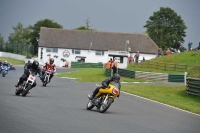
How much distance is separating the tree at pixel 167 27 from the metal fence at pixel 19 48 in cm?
4106

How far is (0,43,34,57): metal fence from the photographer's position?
101125 millimetres

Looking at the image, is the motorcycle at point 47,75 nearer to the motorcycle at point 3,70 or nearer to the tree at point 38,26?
the motorcycle at point 3,70

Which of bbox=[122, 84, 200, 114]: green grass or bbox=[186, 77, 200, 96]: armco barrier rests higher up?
bbox=[186, 77, 200, 96]: armco barrier

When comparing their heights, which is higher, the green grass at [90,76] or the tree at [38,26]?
the tree at [38,26]

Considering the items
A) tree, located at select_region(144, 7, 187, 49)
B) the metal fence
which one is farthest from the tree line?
the metal fence

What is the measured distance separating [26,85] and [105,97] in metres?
5.57

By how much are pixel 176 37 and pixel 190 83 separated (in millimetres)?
96821

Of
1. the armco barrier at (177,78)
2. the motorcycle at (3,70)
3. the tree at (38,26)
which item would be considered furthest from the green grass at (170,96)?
the tree at (38,26)

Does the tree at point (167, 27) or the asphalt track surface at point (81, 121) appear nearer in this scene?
the asphalt track surface at point (81, 121)

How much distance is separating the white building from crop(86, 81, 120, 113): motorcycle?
92685 mm

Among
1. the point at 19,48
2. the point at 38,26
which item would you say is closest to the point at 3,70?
the point at 19,48

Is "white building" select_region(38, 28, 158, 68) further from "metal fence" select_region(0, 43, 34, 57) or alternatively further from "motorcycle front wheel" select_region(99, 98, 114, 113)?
"motorcycle front wheel" select_region(99, 98, 114, 113)

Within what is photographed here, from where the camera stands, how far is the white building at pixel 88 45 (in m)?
→ 114

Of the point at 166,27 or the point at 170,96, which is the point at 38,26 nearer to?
the point at 166,27
